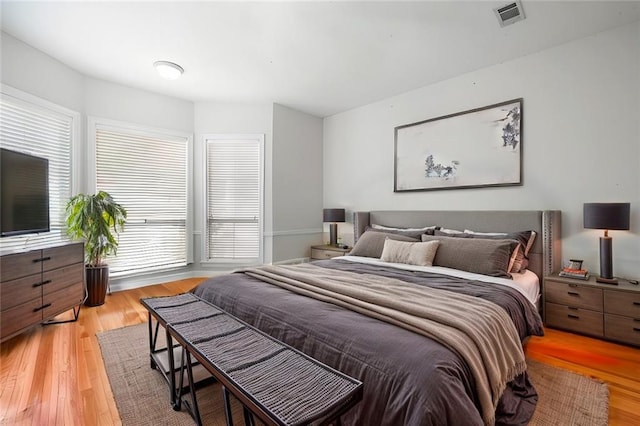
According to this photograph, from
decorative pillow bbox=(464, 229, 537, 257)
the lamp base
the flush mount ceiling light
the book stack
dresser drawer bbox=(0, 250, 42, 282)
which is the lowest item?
the lamp base

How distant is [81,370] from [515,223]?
13.4 feet

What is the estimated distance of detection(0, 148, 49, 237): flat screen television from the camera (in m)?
2.52

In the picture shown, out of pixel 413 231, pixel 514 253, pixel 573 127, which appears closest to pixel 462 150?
pixel 573 127

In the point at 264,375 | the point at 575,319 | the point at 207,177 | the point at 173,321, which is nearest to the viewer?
the point at 264,375

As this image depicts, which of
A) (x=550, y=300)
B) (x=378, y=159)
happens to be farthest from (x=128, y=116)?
(x=550, y=300)

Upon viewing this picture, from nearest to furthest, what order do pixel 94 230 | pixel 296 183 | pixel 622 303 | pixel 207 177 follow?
pixel 622 303
pixel 94 230
pixel 207 177
pixel 296 183

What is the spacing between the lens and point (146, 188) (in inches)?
171

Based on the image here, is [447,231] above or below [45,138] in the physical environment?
below

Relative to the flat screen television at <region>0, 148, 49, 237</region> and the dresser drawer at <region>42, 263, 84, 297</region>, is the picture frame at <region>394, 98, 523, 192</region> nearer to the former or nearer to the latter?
the dresser drawer at <region>42, 263, 84, 297</region>

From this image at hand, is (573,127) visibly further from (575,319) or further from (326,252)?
(326,252)

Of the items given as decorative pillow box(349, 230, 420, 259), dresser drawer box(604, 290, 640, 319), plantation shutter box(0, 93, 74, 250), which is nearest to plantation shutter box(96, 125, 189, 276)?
plantation shutter box(0, 93, 74, 250)

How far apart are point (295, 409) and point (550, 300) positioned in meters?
2.89

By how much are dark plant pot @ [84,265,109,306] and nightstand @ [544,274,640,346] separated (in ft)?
16.0

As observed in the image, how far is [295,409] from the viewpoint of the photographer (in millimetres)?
1008
